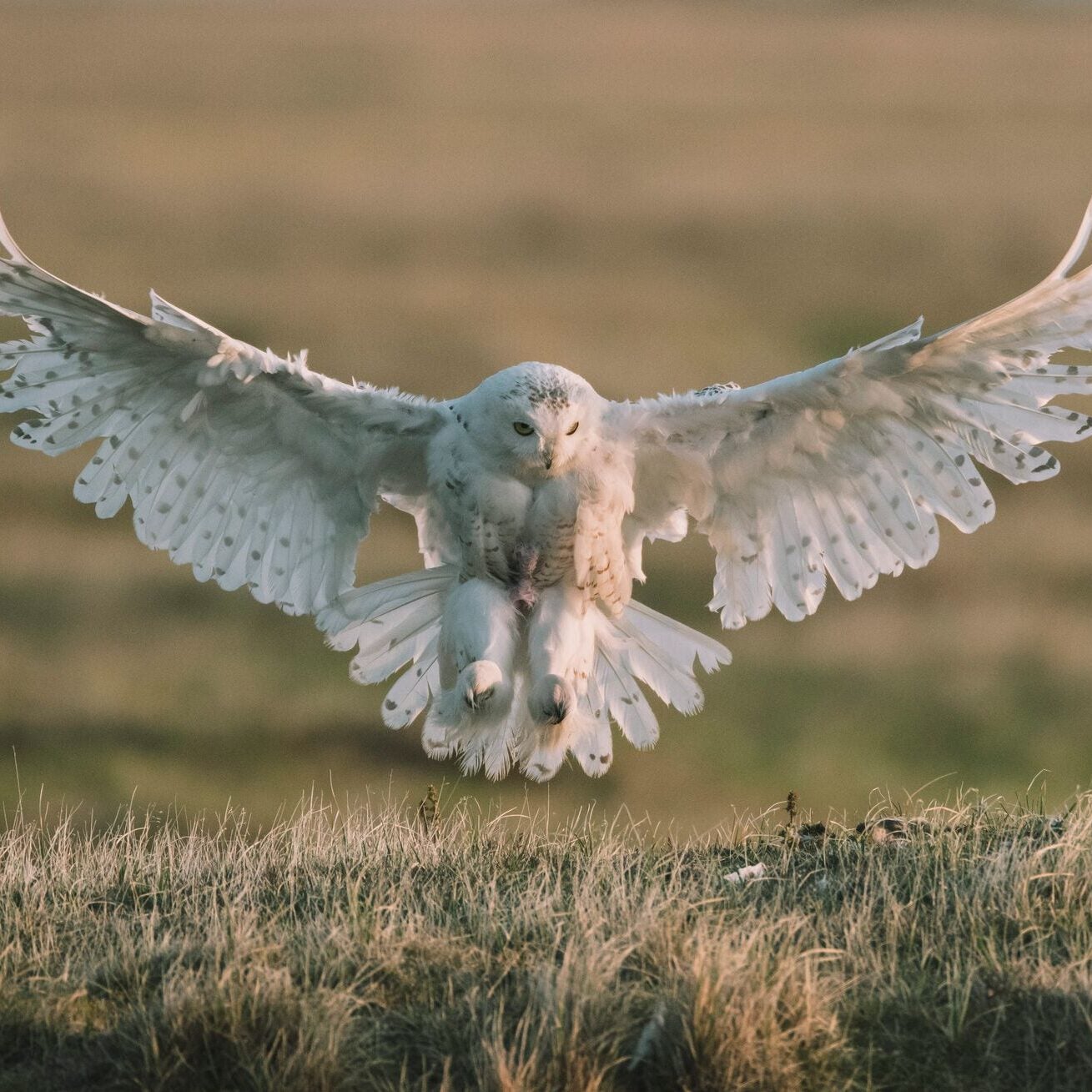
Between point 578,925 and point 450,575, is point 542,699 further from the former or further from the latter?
point 578,925

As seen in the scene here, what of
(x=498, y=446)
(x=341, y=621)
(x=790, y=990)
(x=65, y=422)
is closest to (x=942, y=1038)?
(x=790, y=990)

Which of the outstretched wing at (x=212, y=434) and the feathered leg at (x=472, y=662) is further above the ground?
the outstretched wing at (x=212, y=434)

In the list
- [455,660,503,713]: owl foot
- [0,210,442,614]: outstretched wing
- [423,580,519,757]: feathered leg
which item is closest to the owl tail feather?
[423,580,519,757]: feathered leg

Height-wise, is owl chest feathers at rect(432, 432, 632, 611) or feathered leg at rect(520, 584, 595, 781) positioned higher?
owl chest feathers at rect(432, 432, 632, 611)

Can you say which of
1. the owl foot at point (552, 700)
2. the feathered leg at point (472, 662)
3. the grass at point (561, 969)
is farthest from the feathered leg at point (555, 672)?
the grass at point (561, 969)

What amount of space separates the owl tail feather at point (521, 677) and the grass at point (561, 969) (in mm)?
736

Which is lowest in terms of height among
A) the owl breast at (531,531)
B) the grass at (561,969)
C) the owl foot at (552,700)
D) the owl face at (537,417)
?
the grass at (561,969)

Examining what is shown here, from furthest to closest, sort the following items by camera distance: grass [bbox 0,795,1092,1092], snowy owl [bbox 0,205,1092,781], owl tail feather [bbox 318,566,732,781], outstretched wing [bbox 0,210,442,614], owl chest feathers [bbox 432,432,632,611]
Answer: owl tail feather [bbox 318,566,732,781]
owl chest feathers [bbox 432,432,632,611]
outstretched wing [bbox 0,210,442,614]
snowy owl [bbox 0,205,1092,781]
grass [bbox 0,795,1092,1092]

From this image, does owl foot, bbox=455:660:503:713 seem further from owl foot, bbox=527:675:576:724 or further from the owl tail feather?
the owl tail feather

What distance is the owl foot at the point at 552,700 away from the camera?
722cm

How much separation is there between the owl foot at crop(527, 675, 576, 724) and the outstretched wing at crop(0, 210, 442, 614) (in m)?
1.31

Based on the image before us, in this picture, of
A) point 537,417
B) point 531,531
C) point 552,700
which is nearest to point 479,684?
point 552,700

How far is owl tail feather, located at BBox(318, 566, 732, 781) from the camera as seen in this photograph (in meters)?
7.77

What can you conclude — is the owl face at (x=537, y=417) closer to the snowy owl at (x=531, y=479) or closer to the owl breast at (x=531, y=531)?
the snowy owl at (x=531, y=479)
